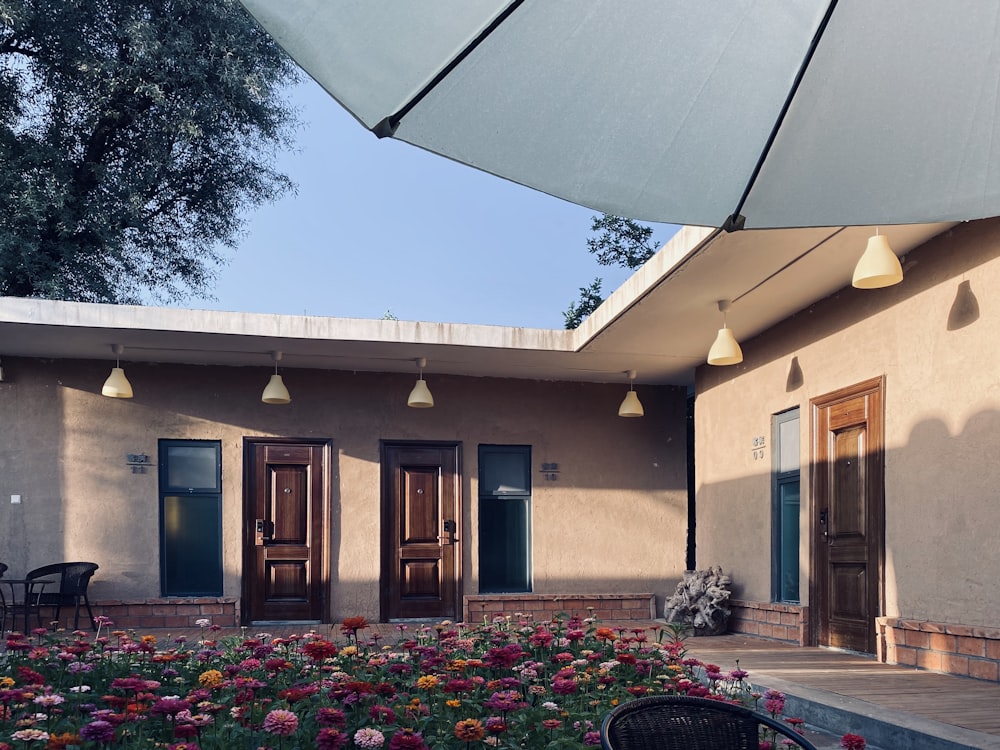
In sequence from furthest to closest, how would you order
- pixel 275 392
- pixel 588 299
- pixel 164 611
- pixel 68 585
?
pixel 588 299, pixel 164 611, pixel 275 392, pixel 68 585

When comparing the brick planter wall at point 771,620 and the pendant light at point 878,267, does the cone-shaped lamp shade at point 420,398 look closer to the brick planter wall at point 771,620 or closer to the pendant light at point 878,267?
the brick planter wall at point 771,620

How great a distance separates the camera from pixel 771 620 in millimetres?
8430

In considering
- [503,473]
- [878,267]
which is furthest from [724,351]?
[503,473]

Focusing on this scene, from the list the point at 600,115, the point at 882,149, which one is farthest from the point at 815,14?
the point at 600,115

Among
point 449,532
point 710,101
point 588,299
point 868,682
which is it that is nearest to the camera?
point 710,101

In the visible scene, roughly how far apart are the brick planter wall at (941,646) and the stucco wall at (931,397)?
0.27 feet

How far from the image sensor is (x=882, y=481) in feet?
22.5

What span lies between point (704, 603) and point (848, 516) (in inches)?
85.6

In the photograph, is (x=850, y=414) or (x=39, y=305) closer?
(x=850, y=414)

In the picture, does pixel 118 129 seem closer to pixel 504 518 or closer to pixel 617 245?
pixel 504 518

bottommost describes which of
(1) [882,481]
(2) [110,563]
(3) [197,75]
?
(2) [110,563]

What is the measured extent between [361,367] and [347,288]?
114106mm

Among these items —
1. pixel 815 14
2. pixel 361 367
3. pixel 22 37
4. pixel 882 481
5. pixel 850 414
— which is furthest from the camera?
pixel 22 37

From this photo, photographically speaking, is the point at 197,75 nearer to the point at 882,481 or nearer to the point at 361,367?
the point at 361,367
